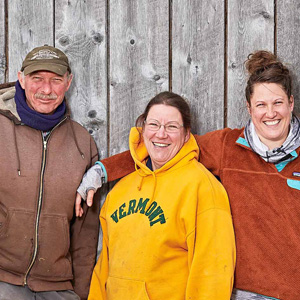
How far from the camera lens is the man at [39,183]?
7.84 ft

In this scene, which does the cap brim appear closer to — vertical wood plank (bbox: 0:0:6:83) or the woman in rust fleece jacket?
vertical wood plank (bbox: 0:0:6:83)

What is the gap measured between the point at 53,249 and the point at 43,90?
0.82 meters

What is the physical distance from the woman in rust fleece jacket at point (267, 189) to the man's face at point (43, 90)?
0.95 m

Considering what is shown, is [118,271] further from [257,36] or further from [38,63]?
[257,36]

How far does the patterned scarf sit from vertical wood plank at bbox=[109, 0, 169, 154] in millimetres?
401

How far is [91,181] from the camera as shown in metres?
2.51

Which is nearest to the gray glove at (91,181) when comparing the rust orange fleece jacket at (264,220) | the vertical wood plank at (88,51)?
the vertical wood plank at (88,51)

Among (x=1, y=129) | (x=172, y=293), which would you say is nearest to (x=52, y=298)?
(x=172, y=293)

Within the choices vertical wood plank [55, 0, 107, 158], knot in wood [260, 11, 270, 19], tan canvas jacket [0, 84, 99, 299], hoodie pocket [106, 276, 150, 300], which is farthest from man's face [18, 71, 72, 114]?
knot in wood [260, 11, 270, 19]

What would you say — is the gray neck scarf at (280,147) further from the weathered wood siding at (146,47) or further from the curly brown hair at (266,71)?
the weathered wood siding at (146,47)

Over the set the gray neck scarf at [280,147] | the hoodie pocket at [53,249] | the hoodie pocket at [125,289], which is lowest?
the hoodie pocket at [125,289]

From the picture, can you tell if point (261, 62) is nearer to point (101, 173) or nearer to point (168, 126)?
point (168, 126)

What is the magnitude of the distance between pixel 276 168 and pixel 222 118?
54 centimetres

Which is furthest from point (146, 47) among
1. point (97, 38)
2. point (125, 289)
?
point (125, 289)
